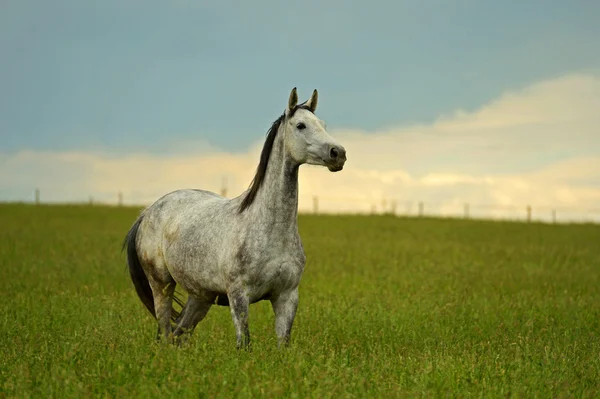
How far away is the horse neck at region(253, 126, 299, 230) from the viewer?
7.66 m

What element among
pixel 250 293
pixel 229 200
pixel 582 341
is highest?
pixel 229 200

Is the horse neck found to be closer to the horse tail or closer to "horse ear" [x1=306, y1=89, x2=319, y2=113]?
"horse ear" [x1=306, y1=89, x2=319, y2=113]

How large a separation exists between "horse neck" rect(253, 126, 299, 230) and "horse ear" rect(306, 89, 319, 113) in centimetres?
41

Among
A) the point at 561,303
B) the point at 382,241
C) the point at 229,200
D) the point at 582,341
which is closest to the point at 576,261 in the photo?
the point at 382,241

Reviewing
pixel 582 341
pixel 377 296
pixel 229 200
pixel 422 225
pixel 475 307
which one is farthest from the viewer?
pixel 422 225

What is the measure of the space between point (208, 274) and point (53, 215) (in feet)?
121

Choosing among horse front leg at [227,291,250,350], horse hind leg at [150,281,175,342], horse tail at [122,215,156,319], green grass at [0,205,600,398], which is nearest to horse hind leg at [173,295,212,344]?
green grass at [0,205,600,398]

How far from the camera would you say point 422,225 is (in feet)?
132

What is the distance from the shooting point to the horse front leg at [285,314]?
7.55 m

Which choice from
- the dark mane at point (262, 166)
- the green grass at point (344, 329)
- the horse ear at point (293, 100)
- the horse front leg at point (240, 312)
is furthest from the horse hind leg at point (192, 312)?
the horse ear at point (293, 100)

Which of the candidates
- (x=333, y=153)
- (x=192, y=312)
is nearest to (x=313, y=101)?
(x=333, y=153)

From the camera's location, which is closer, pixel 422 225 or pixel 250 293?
pixel 250 293

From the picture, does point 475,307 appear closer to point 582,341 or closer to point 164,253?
point 582,341

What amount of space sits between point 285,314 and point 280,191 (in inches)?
51.4
